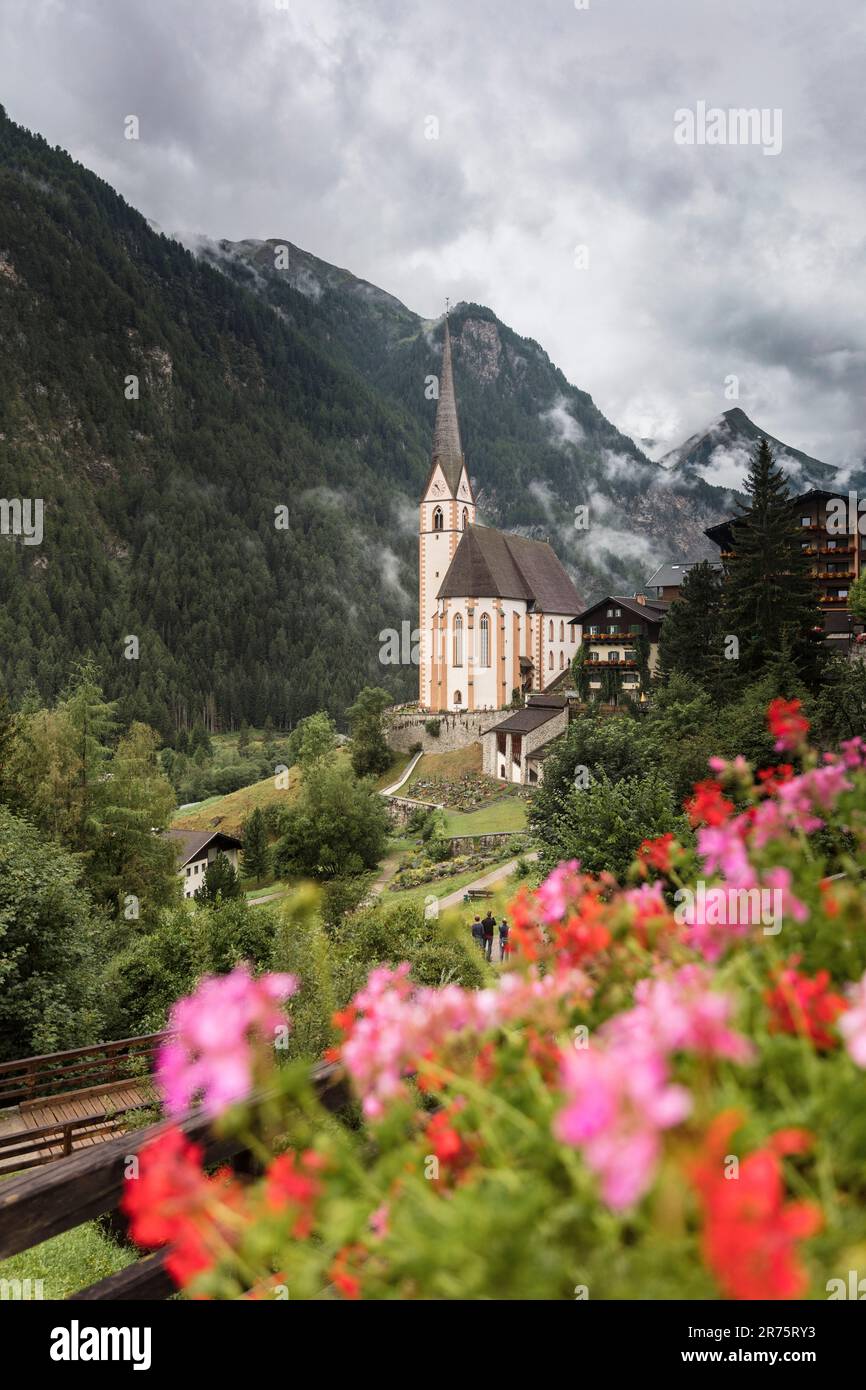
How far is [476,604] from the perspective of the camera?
67.8 meters

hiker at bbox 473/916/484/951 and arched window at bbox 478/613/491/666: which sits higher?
arched window at bbox 478/613/491/666

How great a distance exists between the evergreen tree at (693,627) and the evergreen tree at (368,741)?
Result: 27.0 m

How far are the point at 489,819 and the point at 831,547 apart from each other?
2190 cm

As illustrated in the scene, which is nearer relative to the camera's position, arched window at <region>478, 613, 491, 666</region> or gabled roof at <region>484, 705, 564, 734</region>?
gabled roof at <region>484, 705, 564, 734</region>

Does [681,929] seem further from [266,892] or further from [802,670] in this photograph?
[266,892]

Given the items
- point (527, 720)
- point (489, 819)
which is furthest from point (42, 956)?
point (527, 720)

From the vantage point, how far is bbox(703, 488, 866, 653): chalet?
39.9 meters

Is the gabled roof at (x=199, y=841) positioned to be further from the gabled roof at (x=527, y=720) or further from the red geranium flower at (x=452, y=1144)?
the red geranium flower at (x=452, y=1144)

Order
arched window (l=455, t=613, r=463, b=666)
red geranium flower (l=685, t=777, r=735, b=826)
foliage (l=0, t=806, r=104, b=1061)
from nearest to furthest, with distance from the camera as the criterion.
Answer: red geranium flower (l=685, t=777, r=735, b=826) → foliage (l=0, t=806, r=104, b=1061) → arched window (l=455, t=613, r=463, b=666)

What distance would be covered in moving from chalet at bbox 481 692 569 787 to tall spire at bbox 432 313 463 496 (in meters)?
29.6

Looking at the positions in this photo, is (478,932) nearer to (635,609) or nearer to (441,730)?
(635,609)

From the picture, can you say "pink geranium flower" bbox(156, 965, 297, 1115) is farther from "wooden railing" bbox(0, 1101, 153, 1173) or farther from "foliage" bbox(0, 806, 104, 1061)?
"foliage" bbox(0, 806, 104, 1061)

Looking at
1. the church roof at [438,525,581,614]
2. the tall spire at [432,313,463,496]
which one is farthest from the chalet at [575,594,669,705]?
the tall spire at [432,313,463,496]

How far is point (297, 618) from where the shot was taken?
7259 inches
